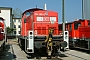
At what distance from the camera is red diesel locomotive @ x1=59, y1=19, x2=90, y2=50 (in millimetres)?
16416

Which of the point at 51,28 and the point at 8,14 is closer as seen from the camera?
the point at 51,28

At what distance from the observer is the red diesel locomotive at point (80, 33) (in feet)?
53.9

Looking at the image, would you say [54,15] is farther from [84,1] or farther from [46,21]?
[84,1]

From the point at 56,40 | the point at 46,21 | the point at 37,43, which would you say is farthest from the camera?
the point at 46,21

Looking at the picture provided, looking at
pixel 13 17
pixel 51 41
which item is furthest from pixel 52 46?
pixel 13 17

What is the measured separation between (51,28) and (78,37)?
19.5 feet

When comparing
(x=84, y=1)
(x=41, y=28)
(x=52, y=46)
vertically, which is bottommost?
(x=52, y=46)

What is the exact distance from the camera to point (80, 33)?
17844 mm

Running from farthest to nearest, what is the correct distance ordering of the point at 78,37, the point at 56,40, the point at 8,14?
the point at 8,14 → the point at 78,37 → the point at 56,40

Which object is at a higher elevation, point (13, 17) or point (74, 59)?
point (13, 17)

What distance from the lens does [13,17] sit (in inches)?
3442

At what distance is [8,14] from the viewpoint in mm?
74250

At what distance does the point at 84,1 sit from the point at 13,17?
61.3 m

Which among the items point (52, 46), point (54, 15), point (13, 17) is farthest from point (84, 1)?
point (13, 17)
